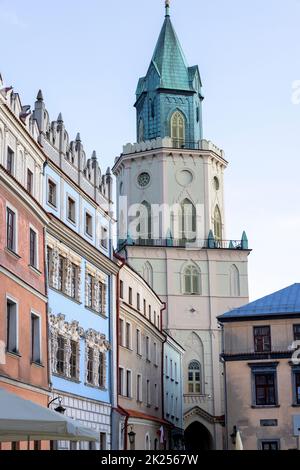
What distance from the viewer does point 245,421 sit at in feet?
148

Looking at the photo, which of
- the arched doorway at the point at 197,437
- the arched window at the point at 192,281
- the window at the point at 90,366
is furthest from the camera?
the arched window at the point at 192,281

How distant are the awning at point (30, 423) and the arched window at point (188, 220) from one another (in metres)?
57.8

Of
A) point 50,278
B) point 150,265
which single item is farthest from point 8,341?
point 150,265

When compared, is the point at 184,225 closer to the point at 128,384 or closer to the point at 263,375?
the point at 263,375

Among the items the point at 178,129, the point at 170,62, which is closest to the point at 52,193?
the point at 178,129

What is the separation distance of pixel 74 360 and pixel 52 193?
642 cm

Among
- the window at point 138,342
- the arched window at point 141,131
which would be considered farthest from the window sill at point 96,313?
the arched window at point 141,131

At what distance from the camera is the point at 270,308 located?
47.6 metres

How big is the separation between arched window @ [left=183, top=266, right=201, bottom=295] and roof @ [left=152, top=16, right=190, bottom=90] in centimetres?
1777

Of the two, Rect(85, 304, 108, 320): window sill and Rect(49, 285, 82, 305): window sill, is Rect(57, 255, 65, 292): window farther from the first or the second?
Rect(85, 304, 108, 320): window sill

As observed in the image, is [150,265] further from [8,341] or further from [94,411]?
[8,341]

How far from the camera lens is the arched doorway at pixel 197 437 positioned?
68125mm

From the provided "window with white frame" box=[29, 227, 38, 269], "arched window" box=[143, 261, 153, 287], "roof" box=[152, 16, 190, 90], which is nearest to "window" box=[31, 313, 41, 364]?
"window with white frame" box=[29, 227, 38, 269]

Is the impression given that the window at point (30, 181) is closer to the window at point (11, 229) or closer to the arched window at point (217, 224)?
the window at point (11, 229)
